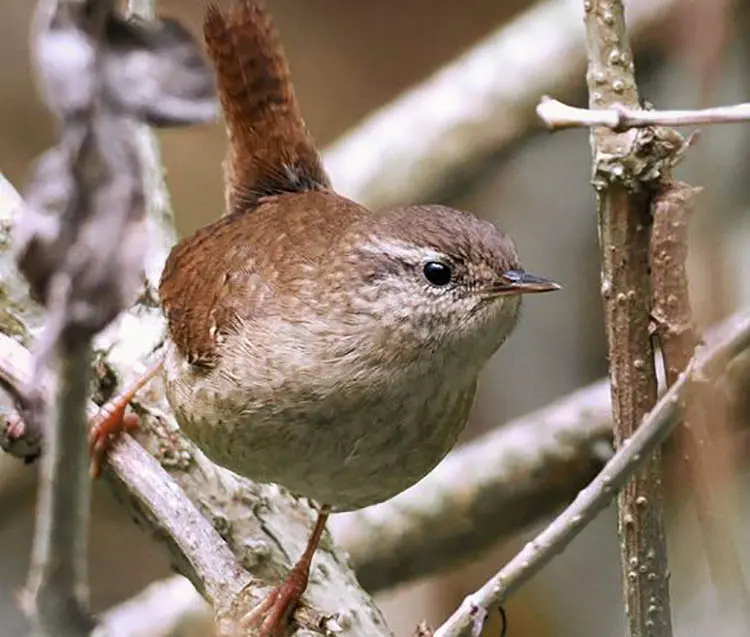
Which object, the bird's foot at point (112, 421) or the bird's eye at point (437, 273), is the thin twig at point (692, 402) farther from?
the bird's foot at point (112, 421)

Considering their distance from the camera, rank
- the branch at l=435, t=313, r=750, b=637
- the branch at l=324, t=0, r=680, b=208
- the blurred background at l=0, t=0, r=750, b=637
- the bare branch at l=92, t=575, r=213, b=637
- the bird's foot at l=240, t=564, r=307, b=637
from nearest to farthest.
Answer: the branch at l=435, t=313, r=750, b=637 → the blurred background at l=0, t=0, r=750, b=637 → the bird's foot at l=240, t=564, r=307, b=637 → the bare branch at l=92, t=575, r=213, b=637 → the branch at l=324, t=0, r=680, b=208

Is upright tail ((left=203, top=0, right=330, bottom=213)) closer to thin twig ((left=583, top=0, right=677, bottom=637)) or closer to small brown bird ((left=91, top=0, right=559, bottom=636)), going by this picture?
small brown bird ((left=91, top=0, right=559, bottom=636))

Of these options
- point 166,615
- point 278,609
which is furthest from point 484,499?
point 278,609

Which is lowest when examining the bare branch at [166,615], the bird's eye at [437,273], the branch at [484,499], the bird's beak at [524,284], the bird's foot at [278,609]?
the bird's foot at [278,609]

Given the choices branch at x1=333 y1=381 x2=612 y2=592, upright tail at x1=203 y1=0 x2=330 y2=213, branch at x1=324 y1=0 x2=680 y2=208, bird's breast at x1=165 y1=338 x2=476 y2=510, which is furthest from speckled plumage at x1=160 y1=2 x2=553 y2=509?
branch at x1=324 y1=0 x2=680 y2=208

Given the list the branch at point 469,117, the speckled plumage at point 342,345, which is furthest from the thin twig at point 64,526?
the branch at point 469,117
